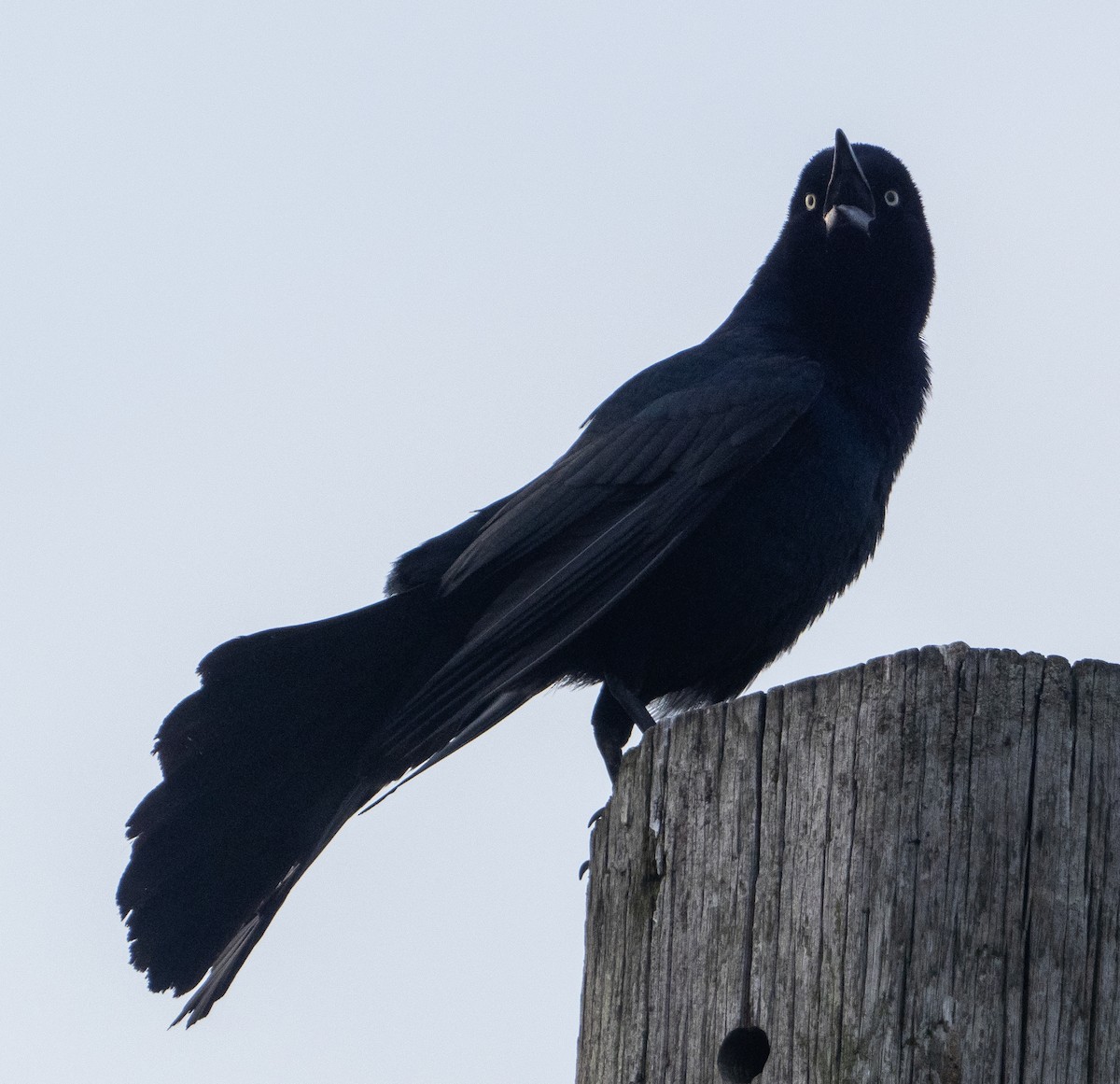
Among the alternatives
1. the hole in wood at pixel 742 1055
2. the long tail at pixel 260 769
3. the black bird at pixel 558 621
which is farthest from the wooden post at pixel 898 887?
the long tail at pixel 260 769

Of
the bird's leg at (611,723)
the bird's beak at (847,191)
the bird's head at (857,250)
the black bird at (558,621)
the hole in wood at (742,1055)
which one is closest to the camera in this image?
the hole in wood at (742,1055)

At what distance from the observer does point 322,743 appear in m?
4.52

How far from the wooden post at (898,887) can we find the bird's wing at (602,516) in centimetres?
173

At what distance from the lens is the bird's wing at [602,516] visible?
4336 mm

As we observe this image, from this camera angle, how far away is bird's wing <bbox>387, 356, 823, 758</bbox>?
4336mm

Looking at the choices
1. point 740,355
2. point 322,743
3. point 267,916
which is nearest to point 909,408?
point 740,355

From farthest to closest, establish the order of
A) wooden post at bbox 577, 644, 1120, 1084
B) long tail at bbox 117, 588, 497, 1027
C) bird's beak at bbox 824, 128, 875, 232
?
bird's beak at bbox 824, 128, 875, 232, long tail at bbox 117, 588, 497, 1027, wooden post at bbox 577, 644, 1120, 1084

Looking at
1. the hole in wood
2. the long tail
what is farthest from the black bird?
the hole in wood

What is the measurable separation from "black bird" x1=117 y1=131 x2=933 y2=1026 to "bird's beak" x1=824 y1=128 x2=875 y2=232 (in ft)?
1.76

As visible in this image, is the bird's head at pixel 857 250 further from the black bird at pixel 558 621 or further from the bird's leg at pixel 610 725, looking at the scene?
the bird's leg at pixel 610 725

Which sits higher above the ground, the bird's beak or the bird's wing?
the bird's beak

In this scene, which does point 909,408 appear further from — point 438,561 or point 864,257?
point 438,561

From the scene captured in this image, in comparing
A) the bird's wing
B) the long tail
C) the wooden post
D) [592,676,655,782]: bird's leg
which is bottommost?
the wooden post

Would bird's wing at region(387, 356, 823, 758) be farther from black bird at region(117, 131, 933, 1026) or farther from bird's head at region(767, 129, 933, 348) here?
bird's head at region(767, 129, 933, 348)
